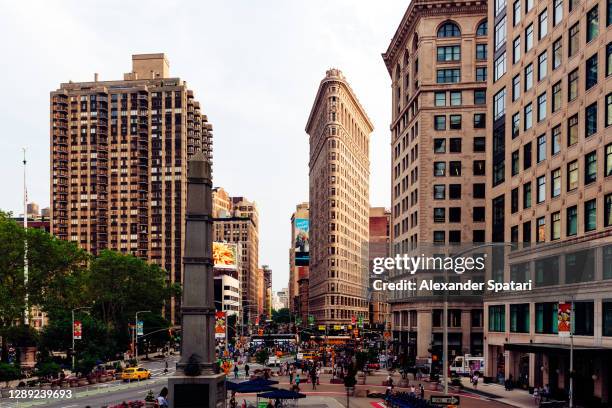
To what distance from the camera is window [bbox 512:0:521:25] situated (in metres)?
59.8

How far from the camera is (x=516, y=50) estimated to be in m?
60.0

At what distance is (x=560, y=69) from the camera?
50281mm

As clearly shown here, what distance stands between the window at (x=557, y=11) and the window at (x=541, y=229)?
15.3 metres

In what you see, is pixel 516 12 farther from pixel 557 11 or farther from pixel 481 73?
pixel 481 73

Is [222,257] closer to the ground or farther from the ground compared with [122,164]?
closer to the ground

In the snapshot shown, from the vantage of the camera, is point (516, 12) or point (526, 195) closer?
point (526, 195)

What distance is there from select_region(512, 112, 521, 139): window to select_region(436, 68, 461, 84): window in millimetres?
28117

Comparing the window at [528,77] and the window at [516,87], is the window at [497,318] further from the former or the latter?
the window at [528,77]

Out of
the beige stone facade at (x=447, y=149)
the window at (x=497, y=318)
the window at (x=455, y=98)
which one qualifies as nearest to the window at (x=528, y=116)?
the window at (x=497, y=318)

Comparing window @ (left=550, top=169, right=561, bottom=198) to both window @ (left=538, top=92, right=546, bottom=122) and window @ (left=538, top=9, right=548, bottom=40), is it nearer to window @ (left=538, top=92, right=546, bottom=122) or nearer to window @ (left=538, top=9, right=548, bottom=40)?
window @ (left=538, top=92, right=546, bottom=122)

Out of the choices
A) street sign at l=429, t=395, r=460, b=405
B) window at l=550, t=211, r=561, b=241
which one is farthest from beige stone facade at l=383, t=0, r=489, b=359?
street sign at l=429, t=395, r=460, b=405

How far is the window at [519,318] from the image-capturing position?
54.9 meters

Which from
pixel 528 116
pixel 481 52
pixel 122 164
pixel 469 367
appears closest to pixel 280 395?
pixel 528 116

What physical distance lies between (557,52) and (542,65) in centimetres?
302
